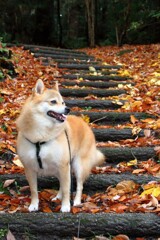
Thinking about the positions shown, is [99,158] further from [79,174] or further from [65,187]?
[65,187]

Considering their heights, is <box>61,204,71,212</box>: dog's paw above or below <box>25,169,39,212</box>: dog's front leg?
below

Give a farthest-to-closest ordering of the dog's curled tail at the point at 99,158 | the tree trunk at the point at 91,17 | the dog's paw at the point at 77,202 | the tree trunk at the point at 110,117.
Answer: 1. the tree trunk at the point at 91,17
2. the tree trunk at the point at 110,117
3. the dog's curled tail at the point at 99,158
4. the dog's paw at the point at 77,202

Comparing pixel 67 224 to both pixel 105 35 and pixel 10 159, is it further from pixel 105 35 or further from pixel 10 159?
pixel 105 35

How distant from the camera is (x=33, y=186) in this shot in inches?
170

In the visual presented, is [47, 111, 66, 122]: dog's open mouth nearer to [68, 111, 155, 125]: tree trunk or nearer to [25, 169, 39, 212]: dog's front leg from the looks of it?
[25, 169, 39, 212]: dog's front leg

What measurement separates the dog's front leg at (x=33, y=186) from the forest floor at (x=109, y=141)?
10 cm

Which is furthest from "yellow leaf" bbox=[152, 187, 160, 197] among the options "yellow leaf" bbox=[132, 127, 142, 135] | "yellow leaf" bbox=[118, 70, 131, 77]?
"yellow leaf" bbox=[118, 70, 131, 77]

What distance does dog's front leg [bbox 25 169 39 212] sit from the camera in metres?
4.27

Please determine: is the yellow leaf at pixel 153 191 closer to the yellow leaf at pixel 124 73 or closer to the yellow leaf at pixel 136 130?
the yellow leaf at pixel 136 130

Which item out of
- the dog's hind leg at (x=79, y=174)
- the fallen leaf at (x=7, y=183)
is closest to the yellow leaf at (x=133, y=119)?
the dog's hind leg at (x=79, y=174)

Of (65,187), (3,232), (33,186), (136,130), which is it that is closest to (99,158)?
(65,187)

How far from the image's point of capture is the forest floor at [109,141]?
436 cm

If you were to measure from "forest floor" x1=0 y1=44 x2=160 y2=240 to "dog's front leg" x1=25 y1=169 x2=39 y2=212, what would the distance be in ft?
0.31

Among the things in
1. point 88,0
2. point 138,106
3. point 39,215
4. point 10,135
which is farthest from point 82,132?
point 88,0
